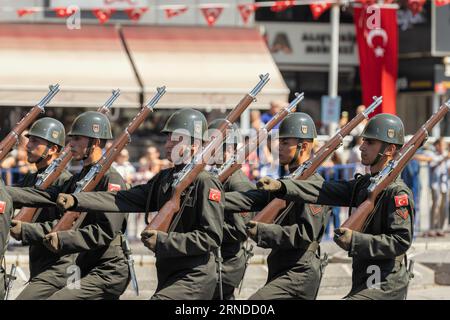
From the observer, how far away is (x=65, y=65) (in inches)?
1001

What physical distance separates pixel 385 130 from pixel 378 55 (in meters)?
16.5

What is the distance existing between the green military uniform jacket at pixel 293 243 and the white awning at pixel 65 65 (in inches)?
545

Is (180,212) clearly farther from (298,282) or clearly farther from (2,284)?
(2,284)

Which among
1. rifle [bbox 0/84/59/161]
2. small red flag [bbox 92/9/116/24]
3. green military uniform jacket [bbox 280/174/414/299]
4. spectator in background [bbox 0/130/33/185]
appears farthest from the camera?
small red flag [bbox 92/9/116/24]

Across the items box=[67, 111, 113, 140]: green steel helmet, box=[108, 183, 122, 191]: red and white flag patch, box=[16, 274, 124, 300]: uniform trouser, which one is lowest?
box=[16, 274, 124, 300]: uniform trouser

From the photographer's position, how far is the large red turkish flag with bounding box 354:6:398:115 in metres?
26.0

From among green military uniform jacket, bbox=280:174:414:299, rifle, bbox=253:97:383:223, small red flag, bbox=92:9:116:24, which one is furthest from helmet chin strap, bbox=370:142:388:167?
small red flag, bbox=92:9:116:24

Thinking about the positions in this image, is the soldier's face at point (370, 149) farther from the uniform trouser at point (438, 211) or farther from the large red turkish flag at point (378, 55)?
the large red turkish flag at point (378, 55)

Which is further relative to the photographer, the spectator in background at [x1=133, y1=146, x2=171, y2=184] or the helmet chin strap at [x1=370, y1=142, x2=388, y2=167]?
the spectator in background at [x1=133, y1=146, x2=171, y2=184]

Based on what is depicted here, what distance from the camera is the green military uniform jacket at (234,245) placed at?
38.7 ft

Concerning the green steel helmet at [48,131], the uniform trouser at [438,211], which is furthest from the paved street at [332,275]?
the green steel helmet at [48,131]

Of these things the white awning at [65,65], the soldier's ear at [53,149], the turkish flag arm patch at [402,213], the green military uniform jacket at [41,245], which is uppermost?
the white awning at [65,65]

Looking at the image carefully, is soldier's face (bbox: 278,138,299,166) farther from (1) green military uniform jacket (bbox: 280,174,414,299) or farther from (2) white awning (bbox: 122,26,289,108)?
(2) white awning (bbox: 122,26,289,108)

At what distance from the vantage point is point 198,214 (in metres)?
9.74
